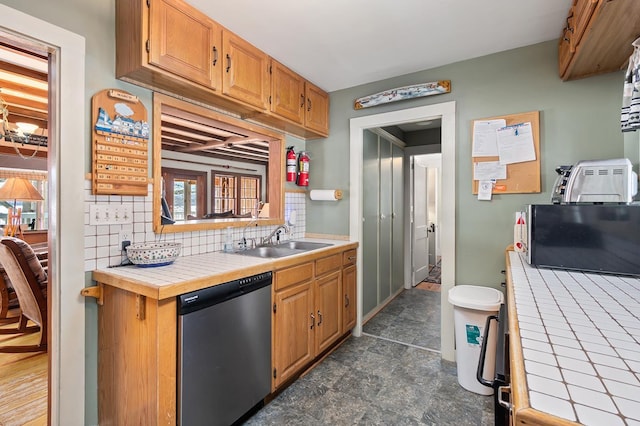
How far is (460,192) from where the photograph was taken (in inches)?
91.9

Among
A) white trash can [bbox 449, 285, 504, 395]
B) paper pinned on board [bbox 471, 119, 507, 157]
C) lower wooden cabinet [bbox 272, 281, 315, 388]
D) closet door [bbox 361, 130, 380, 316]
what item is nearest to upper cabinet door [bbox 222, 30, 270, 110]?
closet door [bbox 361, 130, 380, 316]

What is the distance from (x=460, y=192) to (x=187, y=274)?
6.70 ft

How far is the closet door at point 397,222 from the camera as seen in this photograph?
392 cm

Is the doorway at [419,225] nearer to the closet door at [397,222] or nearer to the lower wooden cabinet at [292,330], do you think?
the closet door at [397,222]

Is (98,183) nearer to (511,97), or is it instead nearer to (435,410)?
(435,410)

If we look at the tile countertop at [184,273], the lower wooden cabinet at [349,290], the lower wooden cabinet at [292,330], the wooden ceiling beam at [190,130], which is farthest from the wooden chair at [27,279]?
the lower wooden cabinet at [349,290]

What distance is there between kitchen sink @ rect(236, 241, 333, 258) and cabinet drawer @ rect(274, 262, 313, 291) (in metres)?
0.19

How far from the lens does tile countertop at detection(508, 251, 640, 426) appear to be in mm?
455

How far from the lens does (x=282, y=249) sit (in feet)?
8.29

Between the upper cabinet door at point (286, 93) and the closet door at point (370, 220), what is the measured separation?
0.77 m

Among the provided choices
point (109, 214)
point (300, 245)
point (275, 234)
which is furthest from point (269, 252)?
point (109, 214)

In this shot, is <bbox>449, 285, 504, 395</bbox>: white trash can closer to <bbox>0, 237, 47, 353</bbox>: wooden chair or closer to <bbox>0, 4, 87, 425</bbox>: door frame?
<bbox>0, 4, 87, 425</bbox>: door frame

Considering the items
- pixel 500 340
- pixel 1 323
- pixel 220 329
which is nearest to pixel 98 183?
pixel 220 329

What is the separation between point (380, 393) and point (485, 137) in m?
1.99
